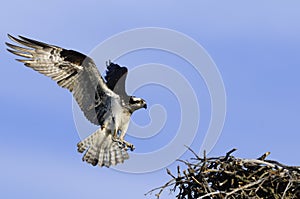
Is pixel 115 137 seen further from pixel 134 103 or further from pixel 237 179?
pixel 237 179

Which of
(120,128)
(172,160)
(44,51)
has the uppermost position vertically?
(44,51)

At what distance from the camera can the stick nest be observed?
21.0 feet

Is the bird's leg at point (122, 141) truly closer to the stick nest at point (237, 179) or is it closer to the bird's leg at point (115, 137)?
the bird's leg at point (115, 137)

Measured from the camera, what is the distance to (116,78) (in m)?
9.55

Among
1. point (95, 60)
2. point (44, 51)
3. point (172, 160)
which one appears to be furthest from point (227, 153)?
point (44, 51)

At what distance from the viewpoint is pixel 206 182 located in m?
6.54

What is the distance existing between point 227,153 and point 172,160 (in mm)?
1632

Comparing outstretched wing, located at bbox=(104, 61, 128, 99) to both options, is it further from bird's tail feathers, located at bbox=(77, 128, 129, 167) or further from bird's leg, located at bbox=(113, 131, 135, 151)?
bird's tail feathers, located at bbox=(77, 128, 129, 167)

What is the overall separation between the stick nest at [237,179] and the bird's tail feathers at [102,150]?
3299 millimetres

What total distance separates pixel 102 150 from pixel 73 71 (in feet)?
3.88

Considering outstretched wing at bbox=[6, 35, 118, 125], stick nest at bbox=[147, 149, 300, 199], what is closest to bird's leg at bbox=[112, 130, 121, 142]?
outstretched wing at bbox=[6, 35, 118, 125]

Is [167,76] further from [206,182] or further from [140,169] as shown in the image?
[206,182]

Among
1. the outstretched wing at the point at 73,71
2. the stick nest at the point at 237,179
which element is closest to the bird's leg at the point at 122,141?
the outstretched wing at the point at 73,71

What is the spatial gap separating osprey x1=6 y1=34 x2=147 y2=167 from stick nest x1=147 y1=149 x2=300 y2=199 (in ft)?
9.86
